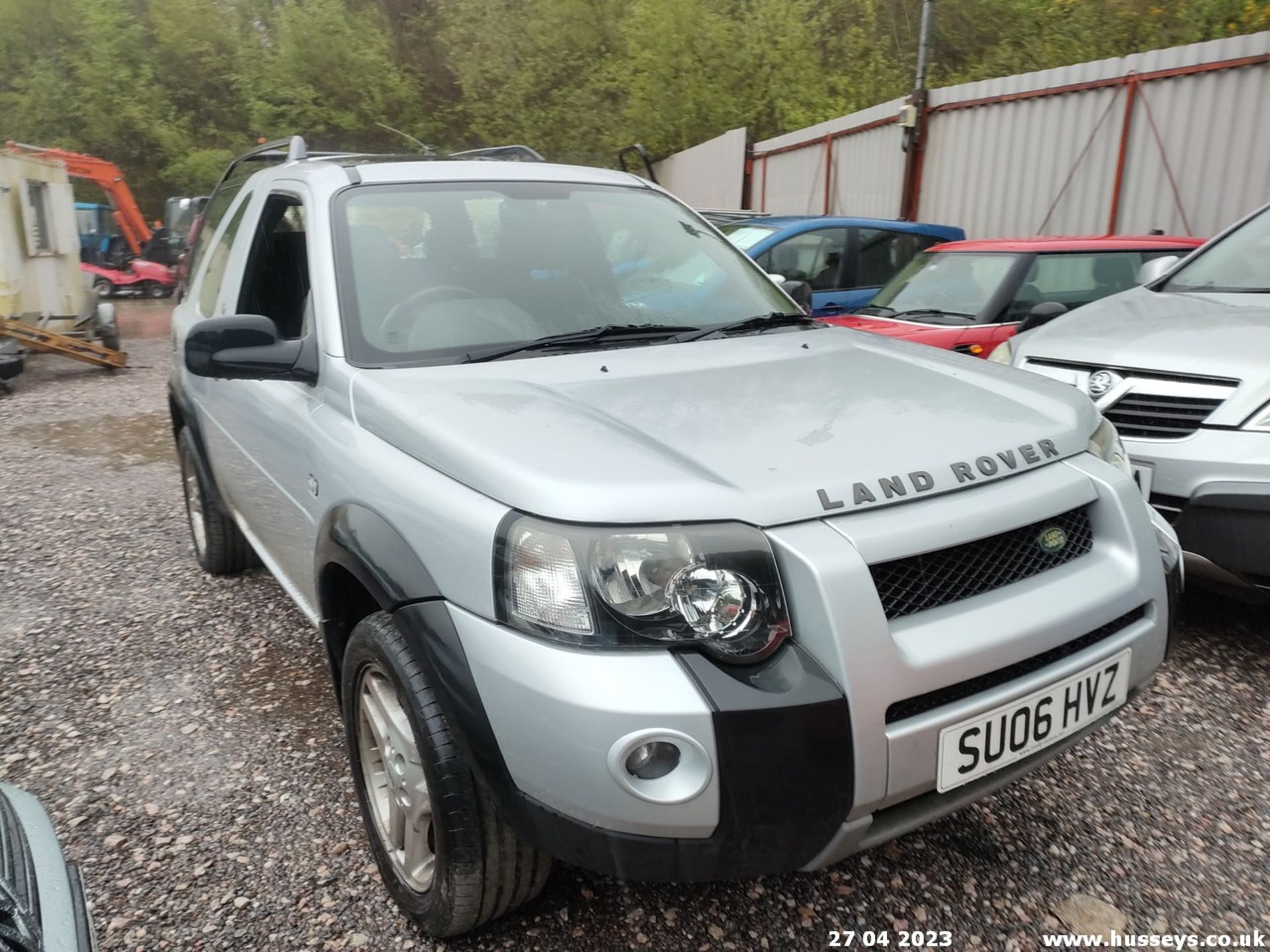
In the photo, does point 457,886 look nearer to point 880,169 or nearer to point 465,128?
point 880,169

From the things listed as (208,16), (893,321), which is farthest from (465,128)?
(893,321)

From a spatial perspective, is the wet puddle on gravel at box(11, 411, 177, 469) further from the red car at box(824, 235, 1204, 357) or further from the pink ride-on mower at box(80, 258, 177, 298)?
the pink ride-on mower at box(80, 258, 177, 298)

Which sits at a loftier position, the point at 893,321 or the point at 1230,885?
the point at 893,321

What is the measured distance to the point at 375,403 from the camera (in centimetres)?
212

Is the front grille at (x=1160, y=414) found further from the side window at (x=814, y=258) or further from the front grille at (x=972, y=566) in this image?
the side window at (x=814, y=258)

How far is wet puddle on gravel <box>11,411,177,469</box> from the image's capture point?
6.88 meters

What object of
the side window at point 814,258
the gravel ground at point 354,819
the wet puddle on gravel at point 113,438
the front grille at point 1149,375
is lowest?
the wet puddle on gravel at point 113,438

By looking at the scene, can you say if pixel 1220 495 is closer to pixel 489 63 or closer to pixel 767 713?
pixel 767 713

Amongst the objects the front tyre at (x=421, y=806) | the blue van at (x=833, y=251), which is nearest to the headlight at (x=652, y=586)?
the front tyre at (x=421, y=806)

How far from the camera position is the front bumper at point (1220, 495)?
2.88 metres

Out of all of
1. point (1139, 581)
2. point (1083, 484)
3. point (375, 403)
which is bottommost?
point (1139, 581)

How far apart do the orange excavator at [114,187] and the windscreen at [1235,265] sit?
44.9 feet

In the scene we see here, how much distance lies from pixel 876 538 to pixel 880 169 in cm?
1073
